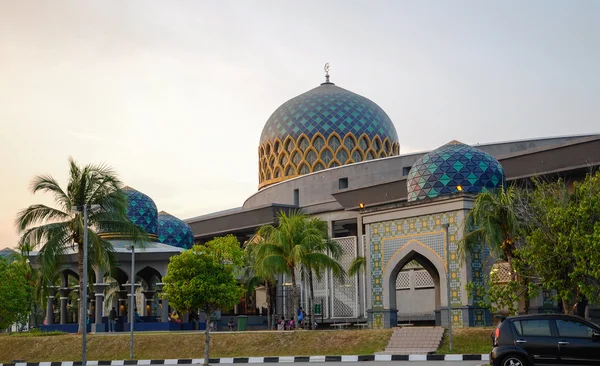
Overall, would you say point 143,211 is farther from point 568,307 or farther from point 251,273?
point 568,307

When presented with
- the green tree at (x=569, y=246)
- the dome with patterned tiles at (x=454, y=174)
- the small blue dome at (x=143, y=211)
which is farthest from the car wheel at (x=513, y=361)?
the small blue dome at (x=143, y=211)

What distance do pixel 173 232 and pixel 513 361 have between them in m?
37.0

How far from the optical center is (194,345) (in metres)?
30.5

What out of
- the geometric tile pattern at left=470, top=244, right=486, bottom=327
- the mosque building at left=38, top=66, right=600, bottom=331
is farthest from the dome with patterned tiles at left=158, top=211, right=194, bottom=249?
the geometric tile pattern at left=470, top=244, right=486, bottom=327

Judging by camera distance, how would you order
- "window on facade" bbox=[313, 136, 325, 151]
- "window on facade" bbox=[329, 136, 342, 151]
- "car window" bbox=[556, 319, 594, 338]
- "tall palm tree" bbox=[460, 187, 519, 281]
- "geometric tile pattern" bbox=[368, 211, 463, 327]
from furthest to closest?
"window on facade" bbox=[313, 136, 325, 151] → "window on facade" bbox=[329, 136, 342, 151] → "geometric tile pattern" bbox=[368, 211, 463, 327] → "tall palm tree" bbox=[460, 187, 519, 281] → "car window" bbox=[556, 319, 594, 338]

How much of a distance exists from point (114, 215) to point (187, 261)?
8291mm

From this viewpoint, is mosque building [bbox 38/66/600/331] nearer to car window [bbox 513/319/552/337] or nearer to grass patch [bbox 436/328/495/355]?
grass patch [bbox 436/328/495/355]

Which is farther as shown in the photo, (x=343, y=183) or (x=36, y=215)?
(x=343, y=183)

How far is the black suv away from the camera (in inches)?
647

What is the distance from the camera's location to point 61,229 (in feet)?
106

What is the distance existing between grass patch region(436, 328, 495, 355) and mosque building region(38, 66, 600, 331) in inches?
31.5

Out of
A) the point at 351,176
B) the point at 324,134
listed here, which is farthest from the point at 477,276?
the point at 324,134

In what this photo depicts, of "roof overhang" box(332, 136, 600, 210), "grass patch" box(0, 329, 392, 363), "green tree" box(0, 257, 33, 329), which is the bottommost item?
"grass patch" box(0, 329, 392, 363)

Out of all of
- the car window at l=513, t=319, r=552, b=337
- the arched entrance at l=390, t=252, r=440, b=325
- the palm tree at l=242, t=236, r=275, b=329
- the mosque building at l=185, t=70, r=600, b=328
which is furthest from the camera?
the palm tree at l=242, t=236, r=275, b=329
